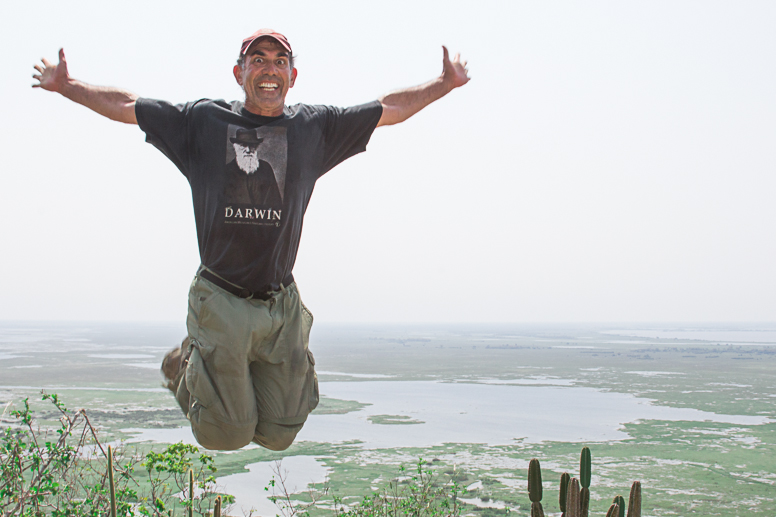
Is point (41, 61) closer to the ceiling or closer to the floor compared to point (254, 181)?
closer to the ceiling

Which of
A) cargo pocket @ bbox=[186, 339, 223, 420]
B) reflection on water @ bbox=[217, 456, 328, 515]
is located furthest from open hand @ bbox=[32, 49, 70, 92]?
reflection on water @ bbox=[217, 456, 328, 515]

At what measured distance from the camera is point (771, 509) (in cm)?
1941

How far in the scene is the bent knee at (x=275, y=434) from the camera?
2725 mm

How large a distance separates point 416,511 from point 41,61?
281 inches

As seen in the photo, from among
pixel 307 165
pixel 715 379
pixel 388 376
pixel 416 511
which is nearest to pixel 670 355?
pixel 715 379

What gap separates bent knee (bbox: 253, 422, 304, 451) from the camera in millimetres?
2725

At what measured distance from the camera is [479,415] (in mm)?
34438

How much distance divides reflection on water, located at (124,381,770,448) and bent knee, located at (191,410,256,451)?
23.0 metres

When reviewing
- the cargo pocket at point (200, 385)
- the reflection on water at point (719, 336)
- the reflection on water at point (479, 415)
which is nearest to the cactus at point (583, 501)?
the cargo pocket at point (200, 385)

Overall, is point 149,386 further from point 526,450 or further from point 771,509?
point 771,509

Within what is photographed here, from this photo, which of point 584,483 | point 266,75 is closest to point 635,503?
point 584,483

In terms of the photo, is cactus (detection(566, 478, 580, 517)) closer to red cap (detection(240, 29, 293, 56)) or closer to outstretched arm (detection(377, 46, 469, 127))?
outstretched arm (detection(377, 46, 469, 127))

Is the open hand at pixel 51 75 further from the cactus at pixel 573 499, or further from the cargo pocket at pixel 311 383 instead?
the cactus at pixel 573 499

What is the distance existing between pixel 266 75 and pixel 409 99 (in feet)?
2.06
